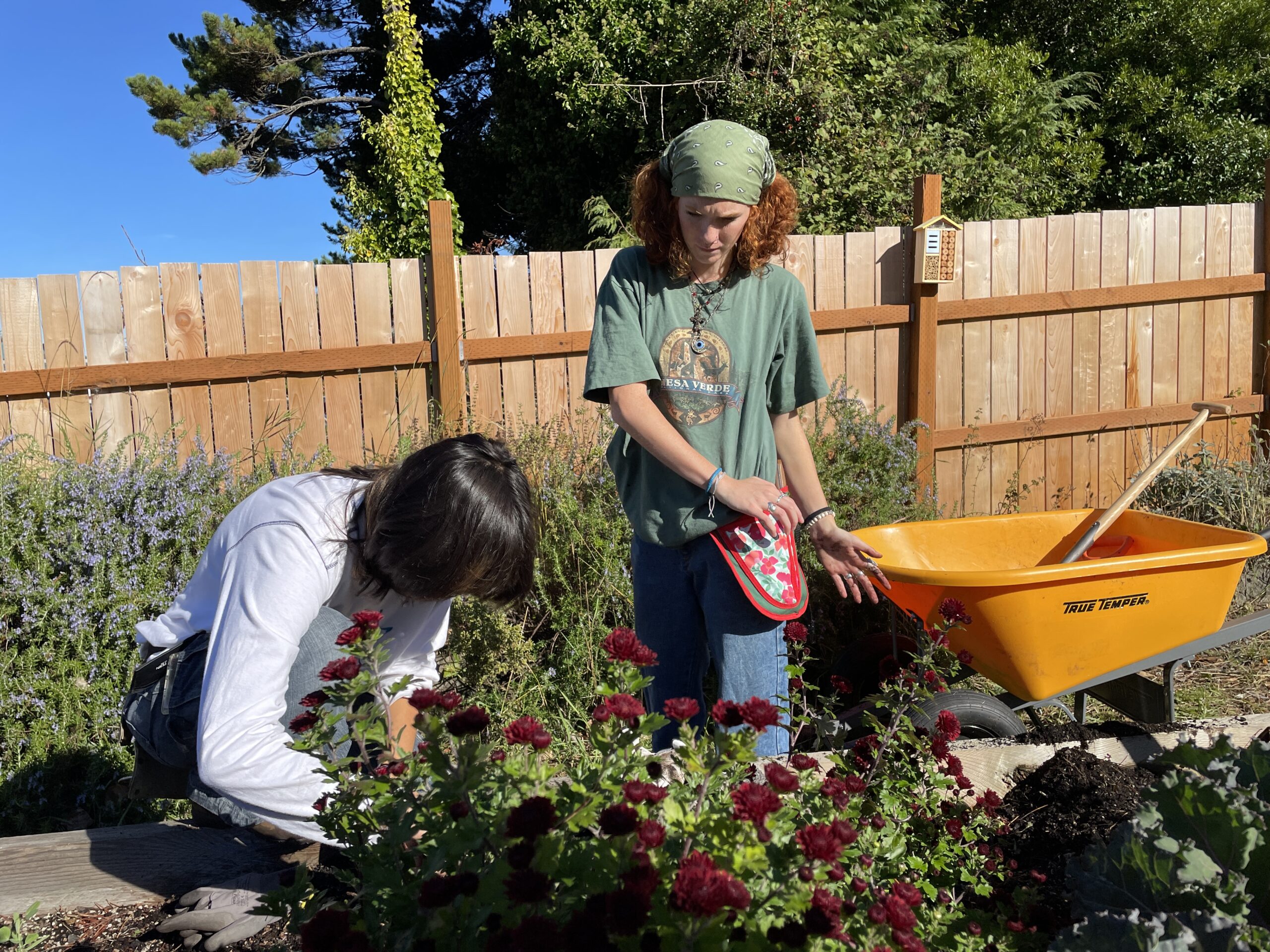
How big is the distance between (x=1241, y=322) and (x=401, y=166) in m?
10.2

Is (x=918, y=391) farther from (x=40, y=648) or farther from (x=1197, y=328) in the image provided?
(x=40, y=648)

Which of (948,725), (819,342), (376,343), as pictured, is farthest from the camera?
(819,342)

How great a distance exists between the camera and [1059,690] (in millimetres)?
2584

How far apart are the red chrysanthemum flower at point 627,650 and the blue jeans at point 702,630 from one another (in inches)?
38.6

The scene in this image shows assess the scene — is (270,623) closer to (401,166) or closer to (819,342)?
(819,342)

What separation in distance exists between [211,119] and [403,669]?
15.7m

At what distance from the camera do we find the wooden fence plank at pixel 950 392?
18.4 ft

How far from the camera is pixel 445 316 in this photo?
4.72 metres

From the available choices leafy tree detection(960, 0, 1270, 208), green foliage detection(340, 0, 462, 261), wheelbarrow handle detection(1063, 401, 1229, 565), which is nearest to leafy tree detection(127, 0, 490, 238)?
green foliage detection(340, 0, 462, 261)

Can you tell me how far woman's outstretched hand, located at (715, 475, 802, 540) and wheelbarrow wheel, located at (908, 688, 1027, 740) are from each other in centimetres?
90

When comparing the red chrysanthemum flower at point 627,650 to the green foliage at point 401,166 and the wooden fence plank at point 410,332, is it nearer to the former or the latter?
the wooden fence plank at point 410,332

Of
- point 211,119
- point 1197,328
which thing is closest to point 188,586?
point 1197,328

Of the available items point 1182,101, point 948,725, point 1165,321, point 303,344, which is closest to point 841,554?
point 948,725

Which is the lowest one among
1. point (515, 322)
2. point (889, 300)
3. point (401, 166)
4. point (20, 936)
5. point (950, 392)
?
point (20, 936)
